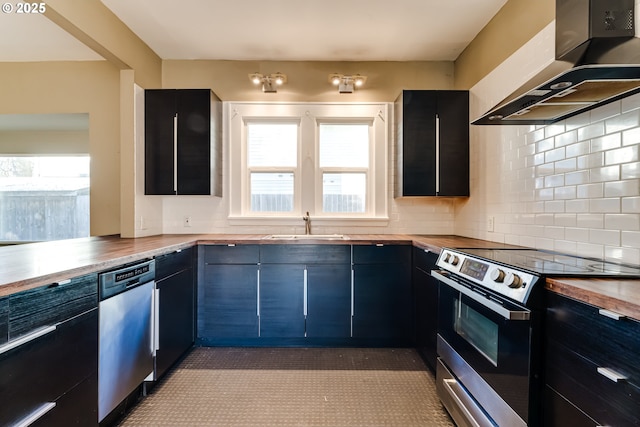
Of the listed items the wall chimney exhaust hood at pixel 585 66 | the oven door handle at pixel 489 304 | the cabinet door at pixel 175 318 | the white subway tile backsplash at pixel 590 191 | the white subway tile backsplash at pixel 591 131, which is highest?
the wall chimney exhaust hood at pixel 585 66

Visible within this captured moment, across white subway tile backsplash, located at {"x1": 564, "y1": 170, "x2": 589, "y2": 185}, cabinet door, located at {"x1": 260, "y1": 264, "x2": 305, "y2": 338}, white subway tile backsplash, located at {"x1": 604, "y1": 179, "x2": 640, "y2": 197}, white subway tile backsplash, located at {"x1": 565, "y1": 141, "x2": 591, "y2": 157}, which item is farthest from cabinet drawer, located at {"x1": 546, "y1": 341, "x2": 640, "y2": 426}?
cabinet door, located at {"x1": 260, "y1": 264, "x2": 305, "y2": 338}

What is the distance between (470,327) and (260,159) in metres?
2.56

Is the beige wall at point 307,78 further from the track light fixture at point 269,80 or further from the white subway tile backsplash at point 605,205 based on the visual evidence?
the white subway tile backsplash at point 605,205

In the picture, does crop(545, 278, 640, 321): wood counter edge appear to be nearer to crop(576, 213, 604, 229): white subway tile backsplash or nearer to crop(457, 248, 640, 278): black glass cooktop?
crop(457, 248, 640, 278): black glass cooktop

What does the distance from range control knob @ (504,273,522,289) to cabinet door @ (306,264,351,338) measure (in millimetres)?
1473

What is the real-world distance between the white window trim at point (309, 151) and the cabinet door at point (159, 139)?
579 mm

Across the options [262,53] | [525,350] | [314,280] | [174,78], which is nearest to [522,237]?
[525,350]

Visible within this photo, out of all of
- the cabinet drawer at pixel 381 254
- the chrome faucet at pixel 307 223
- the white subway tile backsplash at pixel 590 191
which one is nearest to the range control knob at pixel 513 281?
the white subway tile backsplash at pixel 590 191

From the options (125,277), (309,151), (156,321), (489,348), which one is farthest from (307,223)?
(489,348)

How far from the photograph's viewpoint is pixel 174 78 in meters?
3.22

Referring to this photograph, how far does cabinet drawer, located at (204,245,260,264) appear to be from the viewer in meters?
2.64

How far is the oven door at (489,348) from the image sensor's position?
1.17m

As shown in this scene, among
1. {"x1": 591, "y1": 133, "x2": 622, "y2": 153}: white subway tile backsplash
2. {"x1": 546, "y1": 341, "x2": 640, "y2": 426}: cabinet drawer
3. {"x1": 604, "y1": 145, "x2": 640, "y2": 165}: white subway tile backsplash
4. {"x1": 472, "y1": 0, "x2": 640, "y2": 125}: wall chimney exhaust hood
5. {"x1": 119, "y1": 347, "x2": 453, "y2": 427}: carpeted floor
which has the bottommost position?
{"x1": 119, "y1": 347, "x2": 453, "y2": 427}: carpeted floor

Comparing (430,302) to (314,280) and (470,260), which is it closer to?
(470,260)
